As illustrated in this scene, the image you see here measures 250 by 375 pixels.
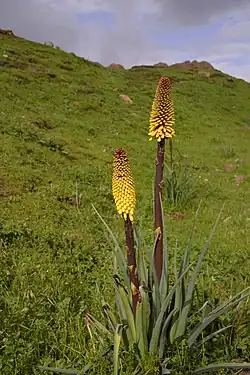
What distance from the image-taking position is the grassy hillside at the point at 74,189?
4.62 metres

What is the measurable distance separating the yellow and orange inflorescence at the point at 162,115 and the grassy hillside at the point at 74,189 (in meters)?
1.93

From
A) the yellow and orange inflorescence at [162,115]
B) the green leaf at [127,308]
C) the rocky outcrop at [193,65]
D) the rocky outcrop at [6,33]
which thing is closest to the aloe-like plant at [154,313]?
the green leaf at [127,308]

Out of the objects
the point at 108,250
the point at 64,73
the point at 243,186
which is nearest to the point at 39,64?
the point at 64,73

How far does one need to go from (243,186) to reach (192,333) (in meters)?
10.5

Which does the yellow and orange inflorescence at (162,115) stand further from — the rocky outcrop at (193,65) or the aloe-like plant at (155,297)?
the rocky outcrop at (193,65)

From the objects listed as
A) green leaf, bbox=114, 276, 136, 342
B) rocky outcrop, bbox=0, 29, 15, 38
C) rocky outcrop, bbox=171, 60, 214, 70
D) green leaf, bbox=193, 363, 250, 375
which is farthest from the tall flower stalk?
rocky outcrop, bbox=171, 60, 214, 70

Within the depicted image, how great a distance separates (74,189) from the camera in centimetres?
1046

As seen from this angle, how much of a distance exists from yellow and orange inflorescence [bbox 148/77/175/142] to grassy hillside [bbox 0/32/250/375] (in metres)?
1.93

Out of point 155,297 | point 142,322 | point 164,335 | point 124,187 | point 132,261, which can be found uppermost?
point 124,187

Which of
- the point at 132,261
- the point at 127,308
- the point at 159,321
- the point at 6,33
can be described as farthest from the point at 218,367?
the point at 6,33

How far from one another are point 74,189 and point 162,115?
24.0 feet

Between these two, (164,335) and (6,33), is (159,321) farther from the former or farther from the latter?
(6,33)

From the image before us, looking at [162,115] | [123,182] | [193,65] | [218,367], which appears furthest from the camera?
[193,65]

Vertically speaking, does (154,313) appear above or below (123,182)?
below
